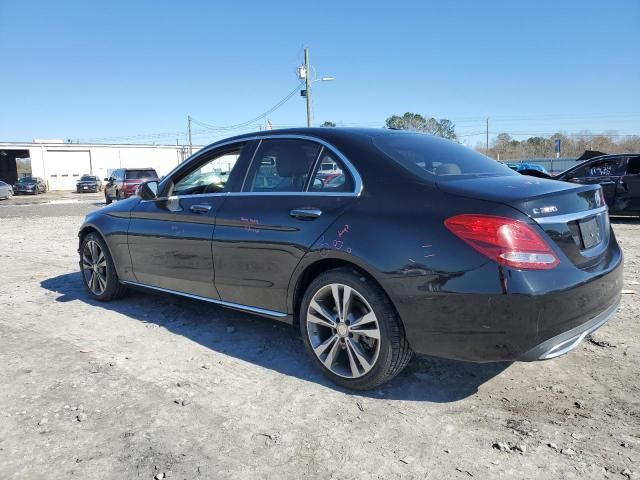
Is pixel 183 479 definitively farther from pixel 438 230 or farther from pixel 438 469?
pixel 438 230

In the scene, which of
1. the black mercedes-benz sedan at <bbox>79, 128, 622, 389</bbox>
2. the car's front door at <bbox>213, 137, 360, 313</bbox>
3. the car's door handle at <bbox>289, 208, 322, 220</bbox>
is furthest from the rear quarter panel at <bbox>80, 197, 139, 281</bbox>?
the car's door handle at <bbox>289, 208, 322, 220</bbox>

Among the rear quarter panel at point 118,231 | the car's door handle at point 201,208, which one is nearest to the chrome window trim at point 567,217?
the car's door handle at point 201,208

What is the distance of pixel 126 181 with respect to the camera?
20312 mm

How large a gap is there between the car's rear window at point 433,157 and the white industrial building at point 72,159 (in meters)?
56.0

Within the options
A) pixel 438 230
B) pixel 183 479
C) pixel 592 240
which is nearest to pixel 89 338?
pixel 183 479

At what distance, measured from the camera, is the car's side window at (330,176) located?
3.29 metres

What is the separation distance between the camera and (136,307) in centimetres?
527

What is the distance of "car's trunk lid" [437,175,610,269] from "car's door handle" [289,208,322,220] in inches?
31.4

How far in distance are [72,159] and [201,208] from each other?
196 feet

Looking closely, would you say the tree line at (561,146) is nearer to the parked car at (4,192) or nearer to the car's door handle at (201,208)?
the parked car at (4,192)

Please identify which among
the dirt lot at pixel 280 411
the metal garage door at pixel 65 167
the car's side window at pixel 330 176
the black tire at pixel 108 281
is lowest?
the dirt lot at pixel 280 411

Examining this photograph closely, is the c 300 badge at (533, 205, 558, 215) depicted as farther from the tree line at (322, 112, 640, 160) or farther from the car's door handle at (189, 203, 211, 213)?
the tree line at (322, 112, 640, 160)

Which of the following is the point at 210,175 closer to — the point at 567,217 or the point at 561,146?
the point at 567,217

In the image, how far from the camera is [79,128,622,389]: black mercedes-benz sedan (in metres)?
2.65
